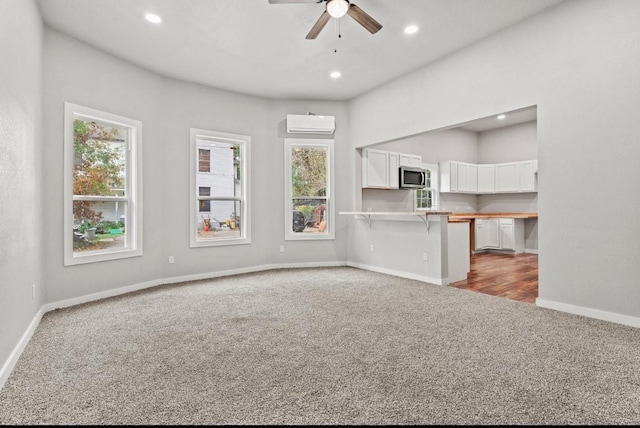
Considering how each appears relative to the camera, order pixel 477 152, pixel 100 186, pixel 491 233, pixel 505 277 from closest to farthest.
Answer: pixel 100 186
pixel 505 277
pixel 491 233
pixel 477 152

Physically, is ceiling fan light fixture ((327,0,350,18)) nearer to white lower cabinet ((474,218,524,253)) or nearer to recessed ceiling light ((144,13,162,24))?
recessed ceiling light ((144,13,162,24))

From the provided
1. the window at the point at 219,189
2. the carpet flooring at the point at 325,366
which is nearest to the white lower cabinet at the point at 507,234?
the carpet flooring at the point at 325,366

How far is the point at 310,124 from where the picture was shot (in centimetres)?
578

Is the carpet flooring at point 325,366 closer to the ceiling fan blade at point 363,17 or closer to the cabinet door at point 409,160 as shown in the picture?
the ceiling fan blade at point 363,17

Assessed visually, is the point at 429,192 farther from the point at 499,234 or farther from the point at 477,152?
the point at 477,152

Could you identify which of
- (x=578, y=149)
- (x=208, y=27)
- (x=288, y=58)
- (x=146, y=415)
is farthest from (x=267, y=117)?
(x=146, y=415)

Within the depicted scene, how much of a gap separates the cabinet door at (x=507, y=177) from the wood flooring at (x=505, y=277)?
166cm

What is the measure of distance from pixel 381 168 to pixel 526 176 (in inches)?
151

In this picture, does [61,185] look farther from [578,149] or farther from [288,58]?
[578,149]

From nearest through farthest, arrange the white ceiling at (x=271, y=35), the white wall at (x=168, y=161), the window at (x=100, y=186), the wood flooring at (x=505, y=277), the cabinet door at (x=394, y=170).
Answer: the white ceiling at (x=271, y=35) → the white wall at (x=168, y=161) → the window at (x=100, y=186) → the wood flooring at (x=505, y=277) → the cabinet door at (x=394, y=170)

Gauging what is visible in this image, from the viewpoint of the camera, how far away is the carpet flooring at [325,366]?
1.72 metres

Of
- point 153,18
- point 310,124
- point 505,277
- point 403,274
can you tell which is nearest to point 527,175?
point 505,277

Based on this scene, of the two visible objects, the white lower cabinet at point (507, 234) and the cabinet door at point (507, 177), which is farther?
the cabinet door at point (507, 177)

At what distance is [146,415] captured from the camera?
170cm
